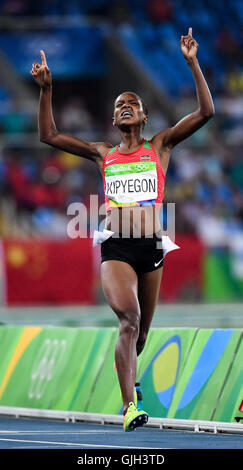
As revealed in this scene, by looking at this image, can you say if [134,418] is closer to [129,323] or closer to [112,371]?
[129,323]

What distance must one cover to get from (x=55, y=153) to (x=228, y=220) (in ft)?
15.4

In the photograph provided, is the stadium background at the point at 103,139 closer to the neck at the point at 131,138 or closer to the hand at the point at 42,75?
the neck at the point at 131,138

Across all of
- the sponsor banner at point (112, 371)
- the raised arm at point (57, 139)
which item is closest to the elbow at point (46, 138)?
the raised arm at point (57, 139)

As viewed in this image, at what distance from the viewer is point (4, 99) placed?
29.1 metres

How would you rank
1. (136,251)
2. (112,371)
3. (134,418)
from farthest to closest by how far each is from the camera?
(112,371)
(136,251)
(134,418)

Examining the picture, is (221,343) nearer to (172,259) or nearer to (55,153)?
(172,259)

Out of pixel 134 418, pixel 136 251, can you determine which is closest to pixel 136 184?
pixel 136 251

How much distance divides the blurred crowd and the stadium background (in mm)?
32

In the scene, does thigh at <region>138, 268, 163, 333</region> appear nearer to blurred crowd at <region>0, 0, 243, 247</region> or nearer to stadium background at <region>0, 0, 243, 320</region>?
stadium background at <region>0, 0, 243, 320</region>

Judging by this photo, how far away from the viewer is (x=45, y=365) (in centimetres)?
1023

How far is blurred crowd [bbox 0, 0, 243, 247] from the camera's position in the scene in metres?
24.0

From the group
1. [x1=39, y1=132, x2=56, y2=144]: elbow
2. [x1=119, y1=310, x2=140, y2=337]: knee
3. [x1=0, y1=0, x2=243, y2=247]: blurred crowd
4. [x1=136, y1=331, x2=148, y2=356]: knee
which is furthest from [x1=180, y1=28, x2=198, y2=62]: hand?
[x1=0, y1=0, x2=243, y2=247]: blurred crowd

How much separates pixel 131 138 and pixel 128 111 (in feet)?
0.68
